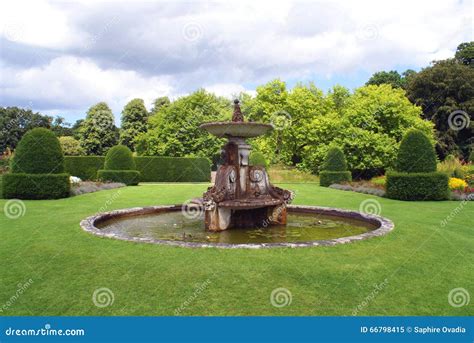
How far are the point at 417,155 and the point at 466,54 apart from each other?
37107 millimetres

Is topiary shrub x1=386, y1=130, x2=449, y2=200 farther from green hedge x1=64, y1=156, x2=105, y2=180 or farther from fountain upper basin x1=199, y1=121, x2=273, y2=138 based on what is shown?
green hedge x1=64, y1=156, x2=105, y2=180

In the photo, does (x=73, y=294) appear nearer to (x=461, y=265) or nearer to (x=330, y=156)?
(x=461, y=265)

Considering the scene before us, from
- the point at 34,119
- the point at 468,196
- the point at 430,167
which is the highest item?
the point at 34,119

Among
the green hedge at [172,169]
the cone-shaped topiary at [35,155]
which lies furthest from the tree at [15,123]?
the cone-shaped topiary at [35,155]

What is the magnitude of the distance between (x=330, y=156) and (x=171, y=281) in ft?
77.7

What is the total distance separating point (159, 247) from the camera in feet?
26.5

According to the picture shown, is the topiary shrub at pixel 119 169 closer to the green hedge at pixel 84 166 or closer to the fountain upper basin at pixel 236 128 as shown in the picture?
the green hedge at pixel 84 166

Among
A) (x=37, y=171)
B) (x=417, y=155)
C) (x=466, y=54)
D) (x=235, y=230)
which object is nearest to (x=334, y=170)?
(x=417, y=155)

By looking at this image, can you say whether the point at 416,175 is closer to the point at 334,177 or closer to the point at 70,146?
the point at 334,177

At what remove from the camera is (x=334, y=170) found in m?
28.4

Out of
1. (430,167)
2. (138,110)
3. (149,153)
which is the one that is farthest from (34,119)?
(430,167)

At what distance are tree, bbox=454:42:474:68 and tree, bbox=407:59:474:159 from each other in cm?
486

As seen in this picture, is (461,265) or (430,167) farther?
(430,167)

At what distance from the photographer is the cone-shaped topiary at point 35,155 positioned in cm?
1894
